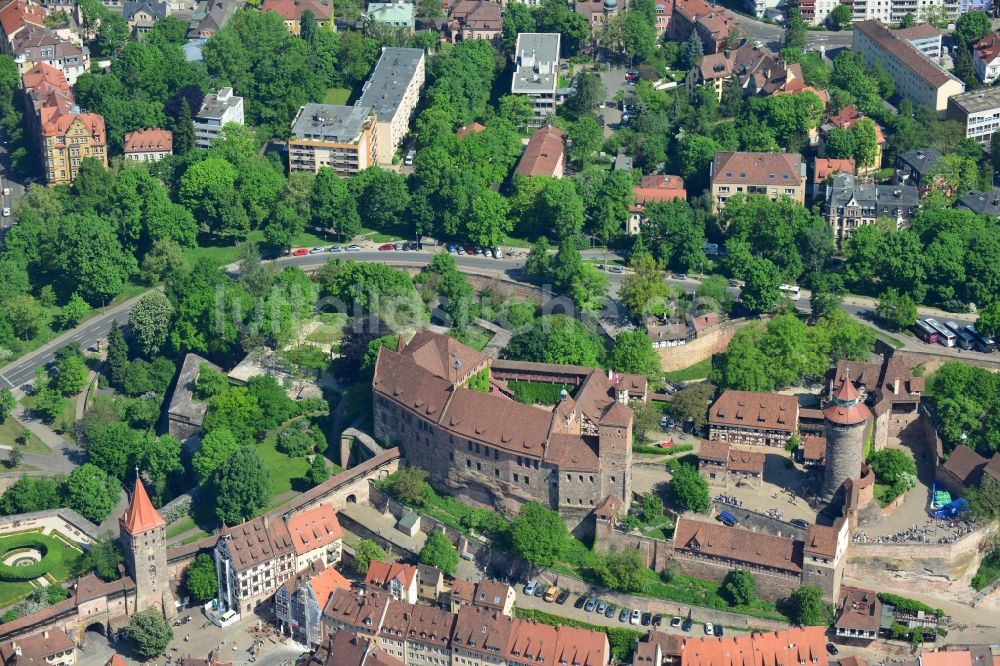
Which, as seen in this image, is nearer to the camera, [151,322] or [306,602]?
[306,602]

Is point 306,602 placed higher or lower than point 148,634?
higher

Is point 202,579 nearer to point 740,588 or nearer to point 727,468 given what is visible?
point 740,588

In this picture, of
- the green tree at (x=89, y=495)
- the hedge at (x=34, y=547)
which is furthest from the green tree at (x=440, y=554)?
the hedge at (x=34, y=547)

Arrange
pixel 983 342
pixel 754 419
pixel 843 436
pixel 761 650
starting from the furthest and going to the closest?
pixel 983 342
pixel 754 419
pixel 843 436
pixel 761 650

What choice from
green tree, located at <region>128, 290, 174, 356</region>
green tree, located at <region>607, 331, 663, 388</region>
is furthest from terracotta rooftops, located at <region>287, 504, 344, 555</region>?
green tree, located at <region>128, 290, 174, 356</region>

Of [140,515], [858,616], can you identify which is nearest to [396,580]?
[140,515]

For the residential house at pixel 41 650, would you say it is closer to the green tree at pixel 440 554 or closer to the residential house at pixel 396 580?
the residential house at pixel 396 580

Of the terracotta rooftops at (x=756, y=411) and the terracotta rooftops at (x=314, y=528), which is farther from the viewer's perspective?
the terracotta rooftops at (x=756, y=411)
